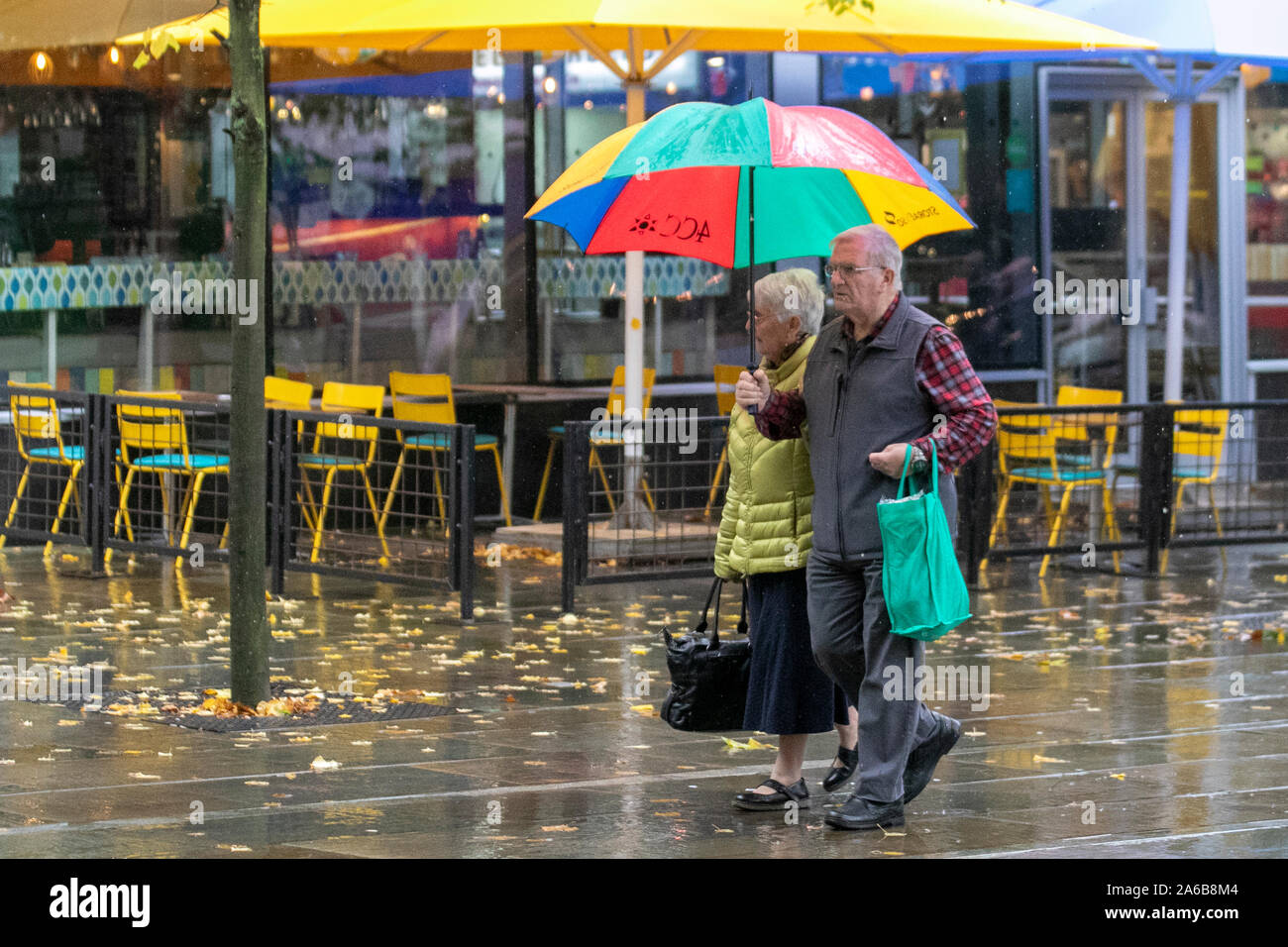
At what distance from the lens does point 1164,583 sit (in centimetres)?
1336

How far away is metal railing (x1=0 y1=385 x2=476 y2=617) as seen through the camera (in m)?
11.9

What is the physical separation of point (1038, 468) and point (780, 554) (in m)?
6.76

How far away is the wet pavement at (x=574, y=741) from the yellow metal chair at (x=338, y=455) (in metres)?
0.40

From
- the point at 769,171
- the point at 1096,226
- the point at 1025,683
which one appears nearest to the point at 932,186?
the point at 769,171

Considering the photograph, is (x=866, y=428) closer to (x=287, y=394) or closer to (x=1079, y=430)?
(x=287, y=394)

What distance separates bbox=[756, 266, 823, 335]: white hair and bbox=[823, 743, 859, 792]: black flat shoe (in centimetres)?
151

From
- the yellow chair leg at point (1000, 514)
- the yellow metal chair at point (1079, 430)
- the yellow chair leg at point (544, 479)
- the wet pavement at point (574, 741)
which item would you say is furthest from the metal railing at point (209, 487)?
the yellow metal chair at point (1079, 430)

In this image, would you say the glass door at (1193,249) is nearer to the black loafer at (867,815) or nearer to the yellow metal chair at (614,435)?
the yellow metal chair at (614,435)

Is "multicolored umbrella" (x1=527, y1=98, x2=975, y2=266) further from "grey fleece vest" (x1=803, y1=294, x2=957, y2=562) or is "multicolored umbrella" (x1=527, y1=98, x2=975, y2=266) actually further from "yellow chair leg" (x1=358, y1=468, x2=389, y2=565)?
"yellow chair leg" (x1=358, y1=468, x2=389, y2=565)

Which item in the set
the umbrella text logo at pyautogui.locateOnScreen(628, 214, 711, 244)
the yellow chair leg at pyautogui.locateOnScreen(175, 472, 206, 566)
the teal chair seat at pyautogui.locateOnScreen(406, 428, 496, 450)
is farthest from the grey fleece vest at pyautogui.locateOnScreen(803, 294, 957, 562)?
the yellow chair leg at pyautogui.locateOnScreen(175, 472, 206, 566)

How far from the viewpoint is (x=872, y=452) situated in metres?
6.79

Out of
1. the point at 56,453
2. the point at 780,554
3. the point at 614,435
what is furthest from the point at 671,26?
the point at 780,554

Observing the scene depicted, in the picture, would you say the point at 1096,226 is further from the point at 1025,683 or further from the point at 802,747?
the point at 802,747

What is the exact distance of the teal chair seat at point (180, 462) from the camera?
507 inches
